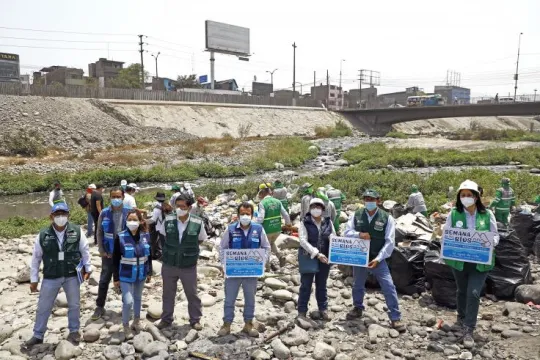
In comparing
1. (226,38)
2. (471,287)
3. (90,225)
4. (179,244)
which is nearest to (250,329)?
(179,244)

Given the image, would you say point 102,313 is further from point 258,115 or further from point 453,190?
point 258,115

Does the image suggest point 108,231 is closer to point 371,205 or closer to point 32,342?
point 32,342

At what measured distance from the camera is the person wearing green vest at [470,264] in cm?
531

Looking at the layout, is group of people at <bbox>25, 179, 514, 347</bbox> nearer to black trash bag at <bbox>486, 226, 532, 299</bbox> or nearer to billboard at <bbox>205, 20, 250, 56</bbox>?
black trash bag at <bbox>486, 226, 532, 299</bbox>

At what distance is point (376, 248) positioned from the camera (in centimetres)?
580

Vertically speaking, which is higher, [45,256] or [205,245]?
[45,256]

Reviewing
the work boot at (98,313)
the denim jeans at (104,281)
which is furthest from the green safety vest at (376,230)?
the work boot at (98,313)

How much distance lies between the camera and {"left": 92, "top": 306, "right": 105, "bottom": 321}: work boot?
6.01 m

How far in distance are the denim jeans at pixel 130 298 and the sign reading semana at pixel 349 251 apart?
2.58m

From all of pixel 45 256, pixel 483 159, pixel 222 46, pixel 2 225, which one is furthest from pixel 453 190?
pixel 222 46

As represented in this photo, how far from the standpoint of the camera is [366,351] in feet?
17.2

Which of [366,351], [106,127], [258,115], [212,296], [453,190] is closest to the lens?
[366,351]

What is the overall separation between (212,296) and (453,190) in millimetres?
11308

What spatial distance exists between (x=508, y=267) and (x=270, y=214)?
3936mm
